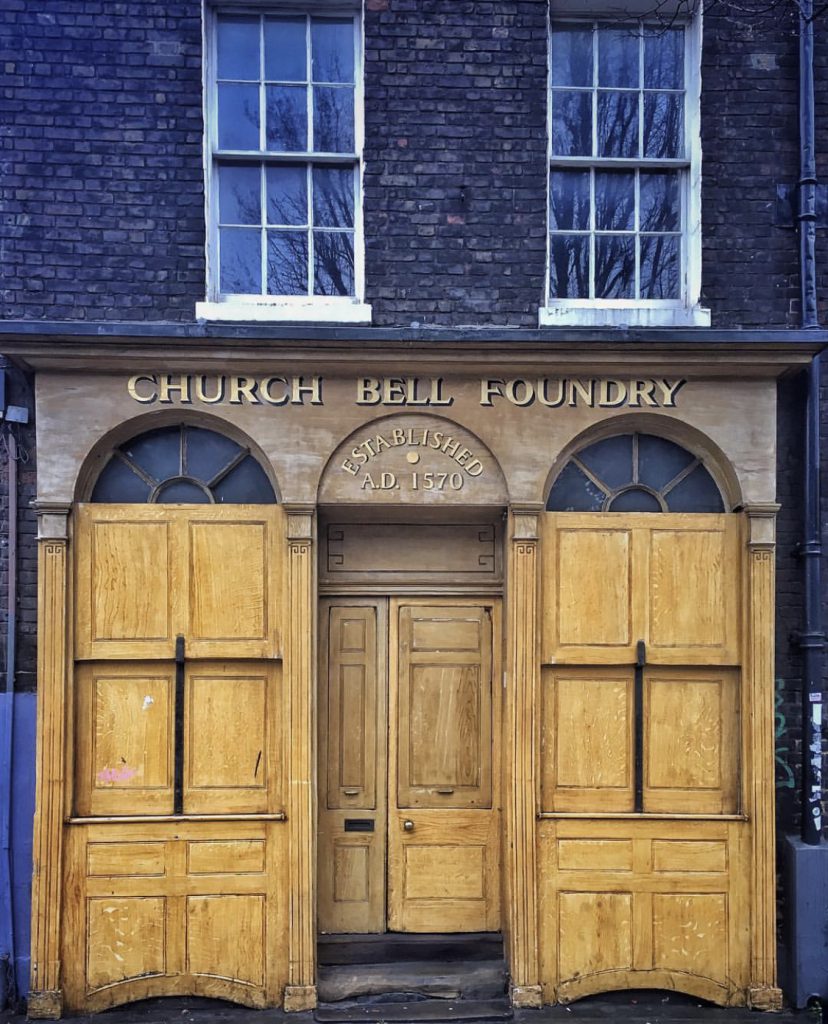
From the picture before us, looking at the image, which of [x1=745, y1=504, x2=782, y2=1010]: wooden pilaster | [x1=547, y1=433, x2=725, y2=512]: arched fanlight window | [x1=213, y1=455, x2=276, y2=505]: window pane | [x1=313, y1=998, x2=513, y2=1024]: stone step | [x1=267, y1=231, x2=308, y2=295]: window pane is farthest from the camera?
[x1=267, y1=231, x2=308, y2=295]: window pane

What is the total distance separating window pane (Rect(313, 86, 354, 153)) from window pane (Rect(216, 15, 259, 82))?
506 millimetres

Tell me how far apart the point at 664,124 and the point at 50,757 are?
6227 mm

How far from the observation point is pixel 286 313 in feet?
17.7

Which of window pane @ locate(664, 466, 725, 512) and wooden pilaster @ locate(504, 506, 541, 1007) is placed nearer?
wooden pilaster @ locate(504, 506, 541, 1007)

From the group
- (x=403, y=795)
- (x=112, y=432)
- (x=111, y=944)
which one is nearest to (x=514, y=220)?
(x=112, y=432)

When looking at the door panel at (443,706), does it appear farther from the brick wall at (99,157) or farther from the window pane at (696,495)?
the brick wall at (99,157)

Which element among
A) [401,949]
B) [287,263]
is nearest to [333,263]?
[287,263]

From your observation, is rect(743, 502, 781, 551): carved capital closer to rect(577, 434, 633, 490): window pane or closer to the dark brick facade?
the dark brick facade

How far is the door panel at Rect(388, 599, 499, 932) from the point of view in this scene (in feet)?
18.3

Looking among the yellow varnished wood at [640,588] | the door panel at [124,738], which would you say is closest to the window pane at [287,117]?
the yellow varnished wood at [640,588]

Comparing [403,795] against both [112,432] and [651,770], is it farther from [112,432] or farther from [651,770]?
[112,432]

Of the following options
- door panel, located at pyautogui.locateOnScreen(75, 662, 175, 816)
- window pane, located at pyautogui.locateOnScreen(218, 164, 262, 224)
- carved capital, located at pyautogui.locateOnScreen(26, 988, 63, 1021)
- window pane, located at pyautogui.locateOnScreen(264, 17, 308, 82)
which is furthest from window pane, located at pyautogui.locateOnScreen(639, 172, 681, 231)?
carved capital, located at pyautogui.locateOnScreen(26, 988, 63, 1021)

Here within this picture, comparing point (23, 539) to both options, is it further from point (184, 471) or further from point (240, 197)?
point (240, 197)

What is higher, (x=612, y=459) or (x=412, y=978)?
(x=612, y=459)
